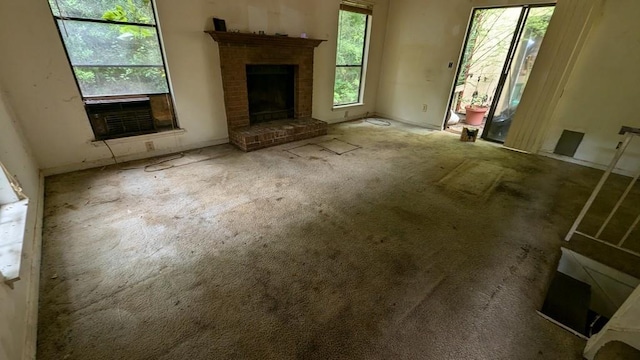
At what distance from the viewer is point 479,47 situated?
556cm

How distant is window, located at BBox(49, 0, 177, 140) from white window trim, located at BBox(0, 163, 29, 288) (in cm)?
145

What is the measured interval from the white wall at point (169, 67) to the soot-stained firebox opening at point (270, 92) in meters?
0.52

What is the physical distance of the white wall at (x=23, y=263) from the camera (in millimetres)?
1097

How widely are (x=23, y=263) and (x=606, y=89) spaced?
19.9 feet

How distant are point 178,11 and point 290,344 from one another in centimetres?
363

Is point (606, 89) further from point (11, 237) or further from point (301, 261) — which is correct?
point (11, 237)

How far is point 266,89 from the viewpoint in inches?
167

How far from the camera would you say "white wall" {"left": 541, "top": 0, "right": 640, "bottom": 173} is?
3.21 metres

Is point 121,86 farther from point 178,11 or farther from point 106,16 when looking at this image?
point 178,11

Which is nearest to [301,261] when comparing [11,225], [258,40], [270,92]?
[11,225]

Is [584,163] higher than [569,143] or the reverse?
the reverse

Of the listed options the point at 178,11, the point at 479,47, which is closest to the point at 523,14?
the point at 479,47

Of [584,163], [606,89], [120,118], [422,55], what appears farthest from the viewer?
[422,55]

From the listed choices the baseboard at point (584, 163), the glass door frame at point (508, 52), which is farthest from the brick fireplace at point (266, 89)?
the baseboard at point (584, 163)
